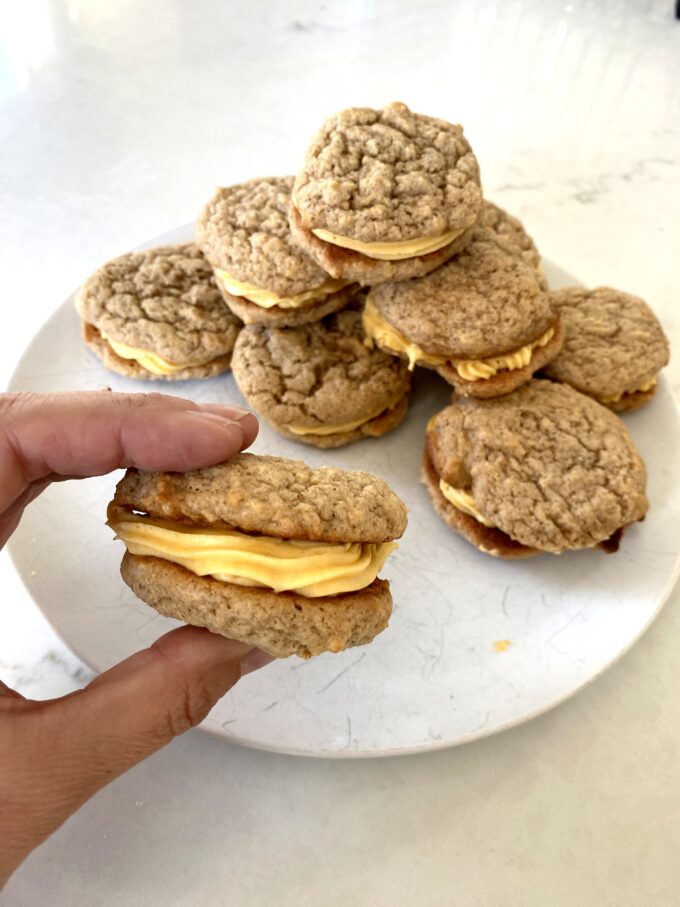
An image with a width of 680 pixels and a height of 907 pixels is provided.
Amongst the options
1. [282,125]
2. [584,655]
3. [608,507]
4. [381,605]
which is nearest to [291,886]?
[381,605]

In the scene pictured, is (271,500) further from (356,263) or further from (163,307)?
(163,307)

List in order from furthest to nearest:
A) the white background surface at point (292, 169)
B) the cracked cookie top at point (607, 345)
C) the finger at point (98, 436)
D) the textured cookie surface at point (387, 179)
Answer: the cracked cookie top at point (607, 345) → the textured cookie surface at point (387, 179) → the white background surface at point (292, 169) → the finger at point (98, 436)

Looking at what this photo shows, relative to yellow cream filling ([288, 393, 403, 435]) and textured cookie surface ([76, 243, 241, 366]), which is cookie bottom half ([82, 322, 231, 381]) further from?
yellow cream filling ([288, 393, 403, 435])

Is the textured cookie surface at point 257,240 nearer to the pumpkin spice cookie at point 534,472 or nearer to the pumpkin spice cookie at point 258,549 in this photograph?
the pumpkin spice cookie at point 534,472

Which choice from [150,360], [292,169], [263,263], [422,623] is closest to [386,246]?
[263,263]

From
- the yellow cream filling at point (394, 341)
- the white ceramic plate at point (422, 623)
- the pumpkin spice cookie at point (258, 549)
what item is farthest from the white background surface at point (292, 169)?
the yellow cream filling at point (394, 341)

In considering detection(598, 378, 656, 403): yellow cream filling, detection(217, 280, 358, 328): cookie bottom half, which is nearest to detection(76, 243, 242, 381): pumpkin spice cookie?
detection(217, 280, 358, 328): cookie bottom half

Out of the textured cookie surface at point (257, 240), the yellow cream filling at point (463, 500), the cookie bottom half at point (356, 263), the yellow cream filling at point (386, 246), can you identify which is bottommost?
the yellow cream filling at point (463, 500)
